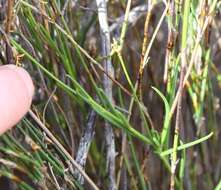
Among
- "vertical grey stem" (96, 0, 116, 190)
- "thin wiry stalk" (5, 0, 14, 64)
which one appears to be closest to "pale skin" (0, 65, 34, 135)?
"thin wiry stalk" (5, 0, 14, 64)

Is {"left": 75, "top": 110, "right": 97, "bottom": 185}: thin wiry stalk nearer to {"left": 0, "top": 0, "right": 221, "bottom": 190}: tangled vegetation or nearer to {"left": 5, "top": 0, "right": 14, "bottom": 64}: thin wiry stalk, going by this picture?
{"left": 0, "top": 0, "right": 221, "bottom": 190}: tangled vegetation

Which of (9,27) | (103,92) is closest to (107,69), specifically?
(103,92)

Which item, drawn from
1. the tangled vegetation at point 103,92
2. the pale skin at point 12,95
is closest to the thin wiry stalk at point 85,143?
the tangled vegetation at point 103,92

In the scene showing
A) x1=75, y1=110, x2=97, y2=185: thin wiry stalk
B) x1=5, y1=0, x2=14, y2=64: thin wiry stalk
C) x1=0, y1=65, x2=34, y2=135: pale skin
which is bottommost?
x1=75, y1=110, x2=97, y2=185: thin wiry stalk

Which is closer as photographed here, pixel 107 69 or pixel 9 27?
pixel 9 27

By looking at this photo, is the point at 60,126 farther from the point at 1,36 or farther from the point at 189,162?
the point at 189,162

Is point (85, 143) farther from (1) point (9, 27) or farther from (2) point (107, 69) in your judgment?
(1) point (9, 27)

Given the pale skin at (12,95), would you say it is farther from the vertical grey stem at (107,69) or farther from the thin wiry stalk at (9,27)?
the vertical grey stem at (107,69)

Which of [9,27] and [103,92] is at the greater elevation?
[9,27]

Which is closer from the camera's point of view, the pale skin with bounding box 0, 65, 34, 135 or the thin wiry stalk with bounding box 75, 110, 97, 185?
the pale skin with bounding box 0, 65, 34, 135
